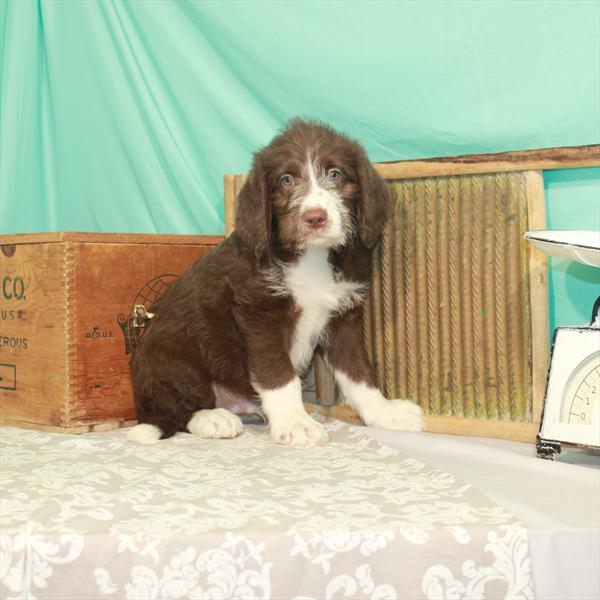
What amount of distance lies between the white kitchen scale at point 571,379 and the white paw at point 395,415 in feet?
1.82

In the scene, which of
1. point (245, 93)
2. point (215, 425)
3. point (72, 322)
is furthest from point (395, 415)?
point (245, 93)

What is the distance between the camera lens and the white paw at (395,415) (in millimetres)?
2844

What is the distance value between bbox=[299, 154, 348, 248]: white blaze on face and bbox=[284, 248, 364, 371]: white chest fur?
0.46ft

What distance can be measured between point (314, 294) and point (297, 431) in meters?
0.53

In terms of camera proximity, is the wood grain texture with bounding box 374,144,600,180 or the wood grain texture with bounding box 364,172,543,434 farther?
the wood grain texture with bounding box 364,172,543,434

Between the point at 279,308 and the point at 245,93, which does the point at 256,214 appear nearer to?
the point at 279,308

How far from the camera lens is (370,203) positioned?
2750mm

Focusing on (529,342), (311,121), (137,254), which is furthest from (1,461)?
(529,342)

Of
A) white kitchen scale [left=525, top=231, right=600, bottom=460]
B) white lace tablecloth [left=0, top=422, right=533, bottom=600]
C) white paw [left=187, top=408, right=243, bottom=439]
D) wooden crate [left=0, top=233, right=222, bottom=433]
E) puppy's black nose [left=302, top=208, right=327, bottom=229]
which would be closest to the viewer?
white lace tablecloth [left=0, top=422, right=533, bottom=600]

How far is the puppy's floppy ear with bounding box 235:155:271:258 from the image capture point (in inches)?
107

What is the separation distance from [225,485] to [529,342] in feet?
4.24

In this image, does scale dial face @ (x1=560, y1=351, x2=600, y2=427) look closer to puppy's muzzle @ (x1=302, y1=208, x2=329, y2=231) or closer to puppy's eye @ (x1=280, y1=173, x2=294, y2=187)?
puppy's muzzle @ (x1=302, y1=208, x2=329, y2=231)

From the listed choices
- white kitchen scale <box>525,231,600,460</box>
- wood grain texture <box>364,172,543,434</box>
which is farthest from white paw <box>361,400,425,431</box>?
white kitchen scale <box>525,231,600,460</box>

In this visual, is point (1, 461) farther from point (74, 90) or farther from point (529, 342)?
point (74, 90)
